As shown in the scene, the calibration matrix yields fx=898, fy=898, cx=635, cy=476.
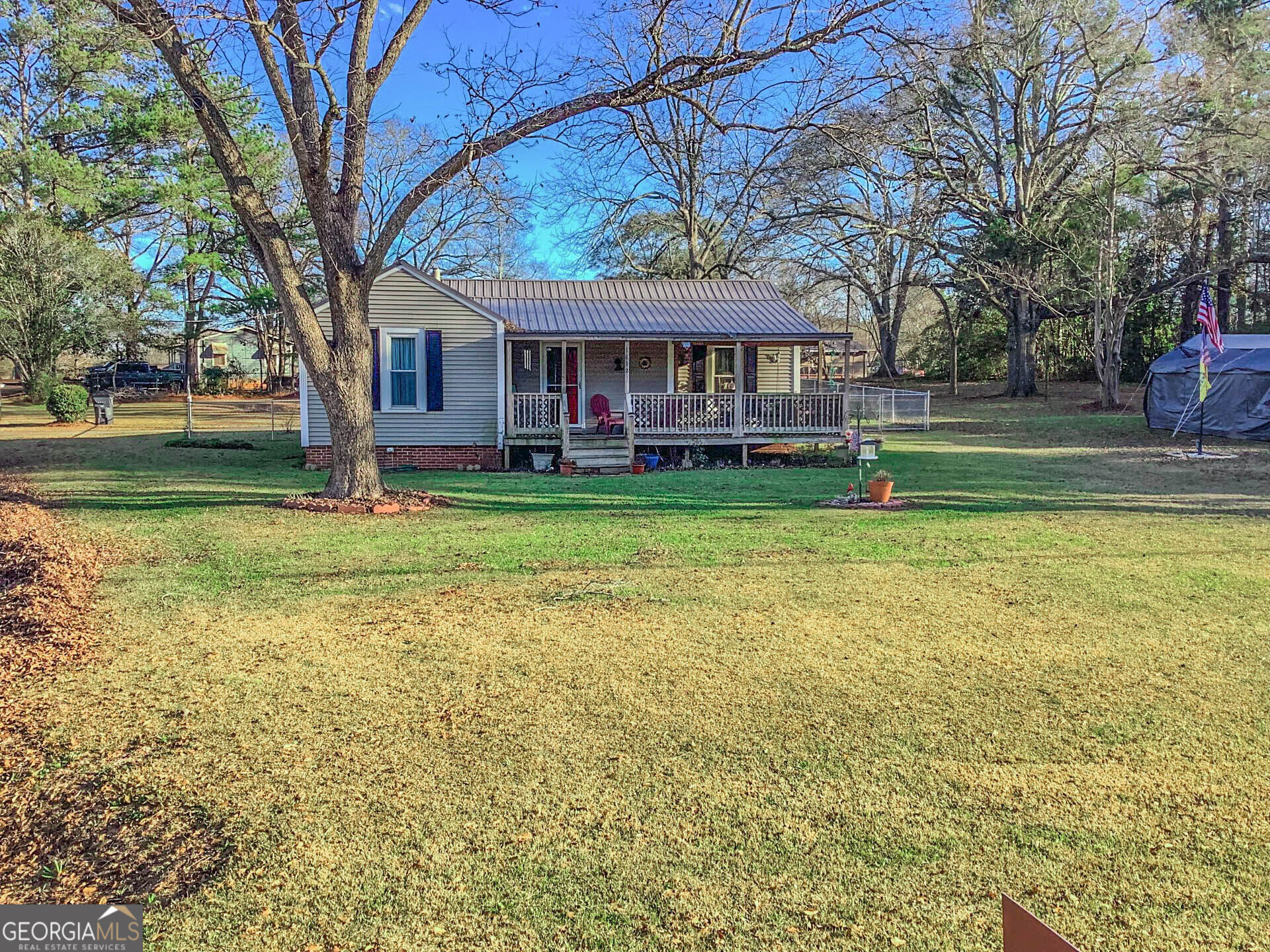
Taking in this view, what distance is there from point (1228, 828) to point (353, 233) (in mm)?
10361

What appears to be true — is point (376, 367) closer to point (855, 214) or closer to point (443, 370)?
point (443, 370)

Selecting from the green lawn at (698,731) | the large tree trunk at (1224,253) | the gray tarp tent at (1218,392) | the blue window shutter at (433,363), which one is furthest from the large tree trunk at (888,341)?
the green lawn at (698,731)

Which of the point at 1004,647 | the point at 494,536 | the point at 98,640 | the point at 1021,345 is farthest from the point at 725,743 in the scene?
the point at 1021,345

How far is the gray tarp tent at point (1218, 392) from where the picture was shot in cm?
1981

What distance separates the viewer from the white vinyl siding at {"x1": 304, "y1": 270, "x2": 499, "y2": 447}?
16.4 m

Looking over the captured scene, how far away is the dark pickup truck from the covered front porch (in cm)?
2682

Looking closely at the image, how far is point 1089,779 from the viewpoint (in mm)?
3898

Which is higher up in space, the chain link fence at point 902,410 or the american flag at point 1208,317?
the american flag at point 1208,317

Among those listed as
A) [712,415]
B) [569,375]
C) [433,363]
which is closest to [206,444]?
[433,363]

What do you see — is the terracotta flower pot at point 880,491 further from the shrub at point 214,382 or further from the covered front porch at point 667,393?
the shrub at point 214,382

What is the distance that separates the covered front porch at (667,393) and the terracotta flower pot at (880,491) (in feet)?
18.7

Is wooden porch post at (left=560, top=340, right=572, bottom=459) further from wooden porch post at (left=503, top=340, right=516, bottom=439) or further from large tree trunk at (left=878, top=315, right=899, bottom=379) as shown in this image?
large tree trunk at (left=878, top=315, right=899, bottom=379)

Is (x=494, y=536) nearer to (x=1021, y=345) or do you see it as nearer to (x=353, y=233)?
(x=353, y=233)

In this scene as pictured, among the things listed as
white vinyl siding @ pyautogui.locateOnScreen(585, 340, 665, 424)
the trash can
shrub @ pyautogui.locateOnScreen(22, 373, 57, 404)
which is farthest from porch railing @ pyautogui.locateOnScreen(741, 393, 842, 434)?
shrub @ pyautogui.locateOnScreen(22, 373, 57, 404)
